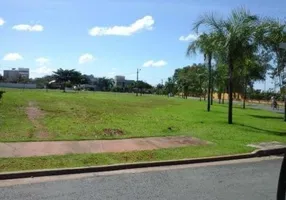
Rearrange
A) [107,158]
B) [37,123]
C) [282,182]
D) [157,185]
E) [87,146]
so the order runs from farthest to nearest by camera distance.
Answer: [37,123] → [87,146] → [107,158] → [157,185] → [282,182]

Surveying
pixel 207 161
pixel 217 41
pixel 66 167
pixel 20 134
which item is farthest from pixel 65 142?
pixel 217 41

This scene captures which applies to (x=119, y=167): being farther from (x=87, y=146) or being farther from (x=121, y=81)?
(x=121, y=81)

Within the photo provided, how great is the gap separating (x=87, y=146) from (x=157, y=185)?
4.17 m

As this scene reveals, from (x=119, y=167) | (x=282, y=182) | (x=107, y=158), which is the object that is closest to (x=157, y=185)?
(x=119, y=167)

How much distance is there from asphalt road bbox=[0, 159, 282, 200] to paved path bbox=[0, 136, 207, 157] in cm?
215

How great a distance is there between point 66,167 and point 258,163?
16.5 feet

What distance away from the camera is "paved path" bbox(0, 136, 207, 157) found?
35.7 ft

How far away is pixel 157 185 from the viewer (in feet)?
27.5

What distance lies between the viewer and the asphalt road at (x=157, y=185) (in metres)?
7.53

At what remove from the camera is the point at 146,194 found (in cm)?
764

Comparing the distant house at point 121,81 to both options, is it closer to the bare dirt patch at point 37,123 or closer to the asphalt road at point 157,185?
the bare dirt patch at point 37,123

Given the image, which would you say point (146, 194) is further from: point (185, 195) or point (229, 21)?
point (229, 21)

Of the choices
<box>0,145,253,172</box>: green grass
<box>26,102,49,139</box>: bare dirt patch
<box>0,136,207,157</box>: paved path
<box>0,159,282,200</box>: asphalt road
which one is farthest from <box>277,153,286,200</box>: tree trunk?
<box>26,102,49,139</box>: bare dirt patch

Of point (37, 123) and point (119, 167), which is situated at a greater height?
point (37, 123)
